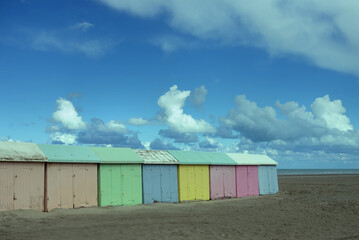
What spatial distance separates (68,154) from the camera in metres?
19.9

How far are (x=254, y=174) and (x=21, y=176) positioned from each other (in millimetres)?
19328

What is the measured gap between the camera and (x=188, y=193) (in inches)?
985

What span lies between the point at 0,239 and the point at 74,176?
758cm

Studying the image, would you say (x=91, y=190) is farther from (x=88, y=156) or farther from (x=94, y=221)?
(x=94, y=221)

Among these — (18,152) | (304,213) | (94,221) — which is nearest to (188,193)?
(304,213)

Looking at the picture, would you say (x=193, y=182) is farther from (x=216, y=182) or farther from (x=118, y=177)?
(x=118, y=177)

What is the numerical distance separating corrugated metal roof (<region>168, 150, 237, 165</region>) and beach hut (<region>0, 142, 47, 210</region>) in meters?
9.75

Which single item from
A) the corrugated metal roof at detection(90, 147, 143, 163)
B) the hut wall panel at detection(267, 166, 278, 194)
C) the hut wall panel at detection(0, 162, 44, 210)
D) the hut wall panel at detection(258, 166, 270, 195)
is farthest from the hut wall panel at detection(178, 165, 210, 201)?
the hut wall panel at detection(0, 162, 44, 210)

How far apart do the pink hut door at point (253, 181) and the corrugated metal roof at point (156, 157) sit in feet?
27.8

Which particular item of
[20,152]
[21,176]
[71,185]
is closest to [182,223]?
[71,185]

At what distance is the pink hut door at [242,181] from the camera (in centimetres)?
2886

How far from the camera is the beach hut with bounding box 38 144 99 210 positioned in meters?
18.8

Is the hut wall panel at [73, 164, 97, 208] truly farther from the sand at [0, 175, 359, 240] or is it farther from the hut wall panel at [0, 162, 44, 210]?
the hut wall panel at [0, 162, 44, 210]

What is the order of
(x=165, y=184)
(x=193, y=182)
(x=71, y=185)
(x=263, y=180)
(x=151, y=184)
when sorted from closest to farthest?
1. (x=71, y=185)
2. (x=151, y=184)
3. (x=165, y=184)
4. (x=193, y=182)
5. (x=263, y=180)
